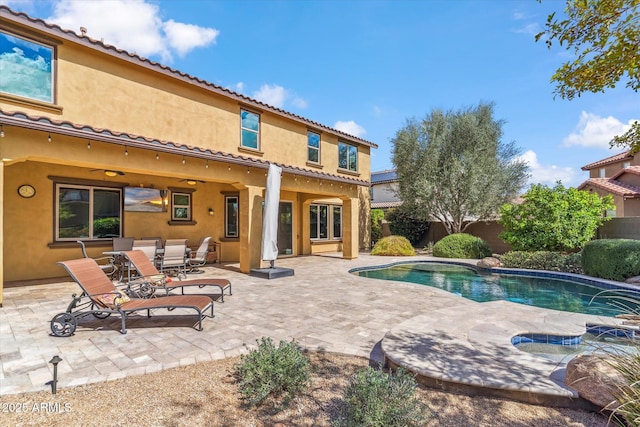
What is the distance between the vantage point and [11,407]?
335cm

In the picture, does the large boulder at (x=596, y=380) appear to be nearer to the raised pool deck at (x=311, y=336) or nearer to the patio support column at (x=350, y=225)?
the raised pool deck at (x=311, y=336)

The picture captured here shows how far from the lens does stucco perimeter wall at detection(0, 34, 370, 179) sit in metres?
9.30

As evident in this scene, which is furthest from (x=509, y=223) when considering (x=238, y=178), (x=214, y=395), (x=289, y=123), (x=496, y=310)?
(x=214, y=395)

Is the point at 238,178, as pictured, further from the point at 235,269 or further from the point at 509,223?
the point at 509,223

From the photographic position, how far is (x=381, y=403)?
9.77 feet

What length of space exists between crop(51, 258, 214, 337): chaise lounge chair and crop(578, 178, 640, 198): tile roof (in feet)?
92.5

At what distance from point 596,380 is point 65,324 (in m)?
7.55

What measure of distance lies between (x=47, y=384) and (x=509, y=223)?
1746 centimetres

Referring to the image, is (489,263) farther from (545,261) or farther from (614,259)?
(614,259)

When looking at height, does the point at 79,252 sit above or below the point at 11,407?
above

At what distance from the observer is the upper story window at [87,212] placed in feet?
34.4

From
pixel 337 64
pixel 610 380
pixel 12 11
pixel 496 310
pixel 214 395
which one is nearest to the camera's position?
pixel 610 380

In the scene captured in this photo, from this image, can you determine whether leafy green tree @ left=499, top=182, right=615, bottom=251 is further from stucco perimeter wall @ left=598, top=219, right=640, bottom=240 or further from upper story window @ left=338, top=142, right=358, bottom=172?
upper story window @ left=338, top=142, right=358, bottom=172

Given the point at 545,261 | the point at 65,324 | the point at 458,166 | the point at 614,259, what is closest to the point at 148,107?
the point at 65,324
